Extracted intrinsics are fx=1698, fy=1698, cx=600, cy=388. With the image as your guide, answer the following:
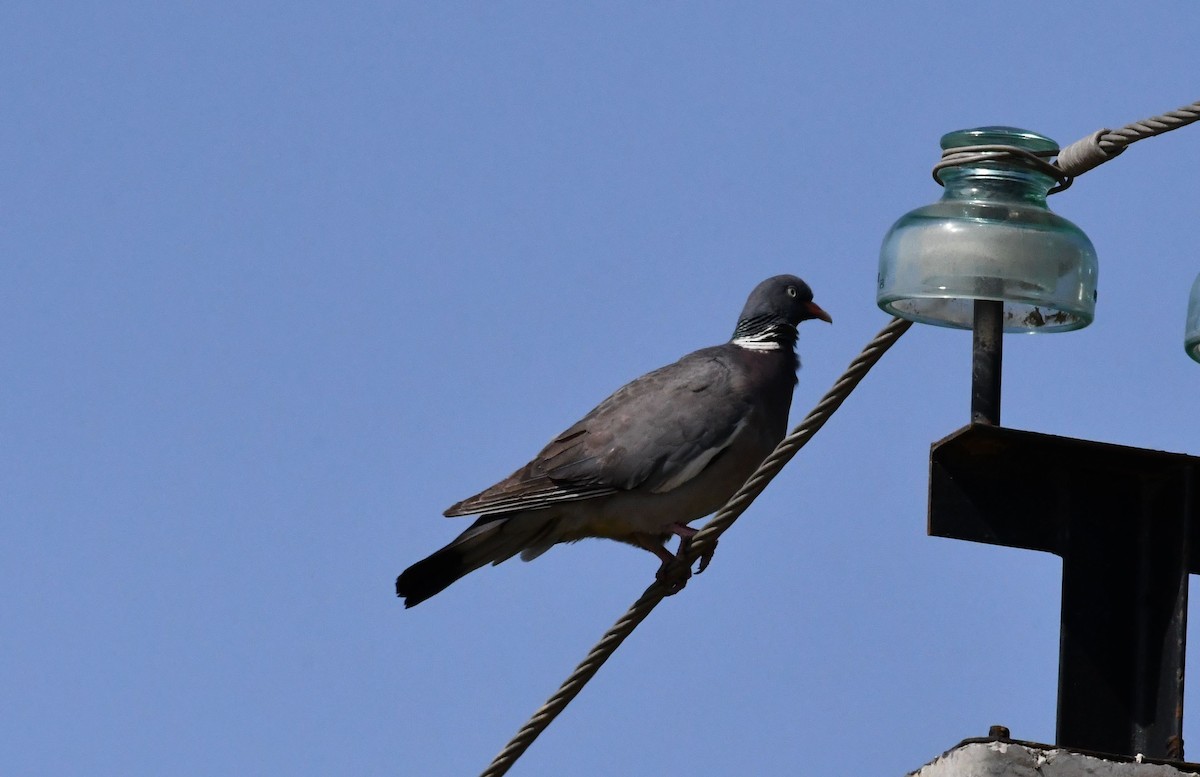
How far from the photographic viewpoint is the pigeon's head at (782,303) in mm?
7457

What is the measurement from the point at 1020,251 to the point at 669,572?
9.54 ft

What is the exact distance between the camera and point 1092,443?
352 centimetres

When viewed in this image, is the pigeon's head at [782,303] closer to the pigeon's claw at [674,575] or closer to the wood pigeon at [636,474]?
the wood pigeon at [636,474]

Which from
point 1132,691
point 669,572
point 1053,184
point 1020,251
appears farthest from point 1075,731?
point 669,572

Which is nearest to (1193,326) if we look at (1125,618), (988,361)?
(988,361)

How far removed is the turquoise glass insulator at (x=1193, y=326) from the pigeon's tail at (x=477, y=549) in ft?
11.3

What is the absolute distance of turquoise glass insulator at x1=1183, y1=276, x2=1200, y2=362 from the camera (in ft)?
12.0

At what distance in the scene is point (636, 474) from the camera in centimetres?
665

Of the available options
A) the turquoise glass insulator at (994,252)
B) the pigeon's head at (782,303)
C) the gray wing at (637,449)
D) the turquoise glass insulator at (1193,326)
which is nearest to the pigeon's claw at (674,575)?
the gray wing at (637,449)

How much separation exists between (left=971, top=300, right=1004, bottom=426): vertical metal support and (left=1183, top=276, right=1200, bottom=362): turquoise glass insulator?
1.31 ft

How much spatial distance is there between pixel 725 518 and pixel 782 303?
3.14 m

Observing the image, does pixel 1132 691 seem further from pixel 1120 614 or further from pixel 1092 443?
pixel 1092 443

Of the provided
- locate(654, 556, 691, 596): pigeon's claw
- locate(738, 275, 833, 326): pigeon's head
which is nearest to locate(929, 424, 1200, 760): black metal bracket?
locate(654, 556, 691, 596): pigeon's claw

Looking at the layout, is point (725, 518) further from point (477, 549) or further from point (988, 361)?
point (477, 549)
